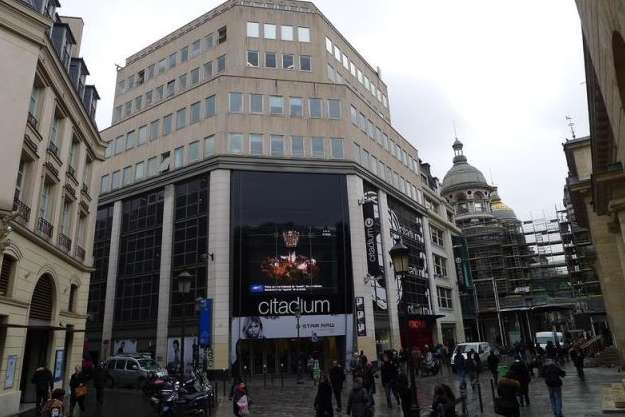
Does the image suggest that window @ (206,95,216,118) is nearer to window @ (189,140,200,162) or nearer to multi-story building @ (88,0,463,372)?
multi-story building @ (88,0,463,372)

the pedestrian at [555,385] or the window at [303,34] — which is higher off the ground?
the window at [303,34]

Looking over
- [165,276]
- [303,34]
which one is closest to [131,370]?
[165,276]

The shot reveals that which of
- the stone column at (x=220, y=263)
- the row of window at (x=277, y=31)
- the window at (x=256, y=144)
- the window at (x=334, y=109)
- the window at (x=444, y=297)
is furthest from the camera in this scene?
the window at (x=444, y=297)

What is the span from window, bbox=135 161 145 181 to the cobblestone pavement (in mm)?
21986

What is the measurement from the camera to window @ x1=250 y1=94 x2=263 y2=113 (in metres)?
39.6

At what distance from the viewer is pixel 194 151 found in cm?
3966

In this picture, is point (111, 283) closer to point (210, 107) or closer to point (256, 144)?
point (210, 107)

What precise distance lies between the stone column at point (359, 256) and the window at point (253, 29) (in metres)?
16.7

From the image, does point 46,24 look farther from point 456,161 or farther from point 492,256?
point 456,161

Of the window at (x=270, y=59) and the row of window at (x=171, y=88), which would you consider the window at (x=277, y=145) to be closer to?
the window at (x=270, y=59)

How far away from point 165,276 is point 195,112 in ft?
47.6

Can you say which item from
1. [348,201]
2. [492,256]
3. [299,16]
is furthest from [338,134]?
[492,256]

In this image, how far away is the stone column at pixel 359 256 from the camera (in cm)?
3519

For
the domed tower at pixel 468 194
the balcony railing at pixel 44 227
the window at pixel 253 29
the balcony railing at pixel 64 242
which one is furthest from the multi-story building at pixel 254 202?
the domed tower at pixel 468 194
